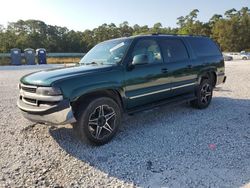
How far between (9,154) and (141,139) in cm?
223

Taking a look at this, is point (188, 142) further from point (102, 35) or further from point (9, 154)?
point (102, 35)

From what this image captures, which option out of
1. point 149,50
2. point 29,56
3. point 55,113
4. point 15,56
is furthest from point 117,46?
point 15,56

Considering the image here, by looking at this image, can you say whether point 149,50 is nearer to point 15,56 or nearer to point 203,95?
point 203,95

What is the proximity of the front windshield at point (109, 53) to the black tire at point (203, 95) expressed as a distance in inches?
99.1

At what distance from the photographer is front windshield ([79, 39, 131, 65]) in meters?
5.09

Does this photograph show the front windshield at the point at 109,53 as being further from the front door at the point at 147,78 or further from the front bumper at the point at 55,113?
the front bumper at the point at 55,113

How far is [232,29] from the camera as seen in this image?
70562 mm

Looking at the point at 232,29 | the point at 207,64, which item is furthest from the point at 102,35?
the point at 207,64

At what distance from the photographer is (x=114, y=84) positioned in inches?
183

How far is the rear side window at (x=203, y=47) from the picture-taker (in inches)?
267

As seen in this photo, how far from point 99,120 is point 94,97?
0.41m

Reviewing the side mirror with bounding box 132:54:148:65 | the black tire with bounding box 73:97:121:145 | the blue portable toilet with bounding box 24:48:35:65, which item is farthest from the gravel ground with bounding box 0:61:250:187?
the blue portable toilet with bounding box 24:48:35:65

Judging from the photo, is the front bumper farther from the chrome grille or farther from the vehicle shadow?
the vehicle shadow

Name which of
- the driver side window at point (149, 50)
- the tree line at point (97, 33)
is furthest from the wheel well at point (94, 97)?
the tree line at point (97, 33)
